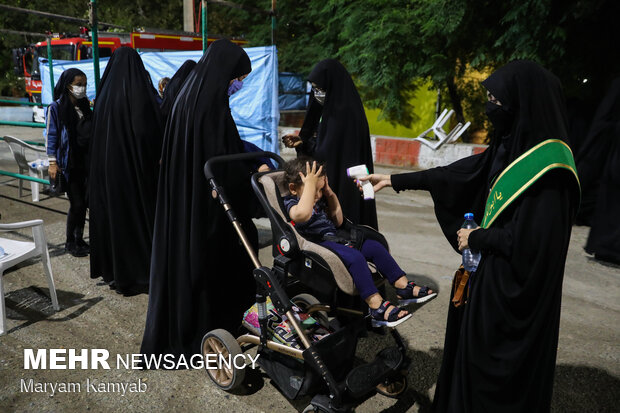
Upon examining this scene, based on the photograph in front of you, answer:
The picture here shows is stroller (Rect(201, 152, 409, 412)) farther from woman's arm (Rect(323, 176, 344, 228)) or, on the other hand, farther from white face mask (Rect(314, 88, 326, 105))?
white face mask (Rect(314, 88, 326, 105))

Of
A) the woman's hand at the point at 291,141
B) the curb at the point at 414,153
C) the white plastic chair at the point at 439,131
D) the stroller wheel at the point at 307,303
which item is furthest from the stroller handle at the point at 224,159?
the white plastic chair at the point at 439,131

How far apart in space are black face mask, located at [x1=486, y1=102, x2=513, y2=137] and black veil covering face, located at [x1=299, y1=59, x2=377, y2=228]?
1.77 metres

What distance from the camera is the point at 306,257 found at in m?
2.65

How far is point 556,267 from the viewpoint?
192cm

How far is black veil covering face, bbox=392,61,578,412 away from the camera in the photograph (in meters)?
1.88

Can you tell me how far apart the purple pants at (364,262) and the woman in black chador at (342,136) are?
0.94 metres

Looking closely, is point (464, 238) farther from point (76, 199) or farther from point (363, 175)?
point (76, 199)

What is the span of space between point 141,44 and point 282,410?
11.5m

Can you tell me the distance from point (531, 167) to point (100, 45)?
13652 millimetres

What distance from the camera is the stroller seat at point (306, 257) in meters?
2.58

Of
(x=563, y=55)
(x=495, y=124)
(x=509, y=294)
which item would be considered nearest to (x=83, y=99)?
(x=495, y=124)

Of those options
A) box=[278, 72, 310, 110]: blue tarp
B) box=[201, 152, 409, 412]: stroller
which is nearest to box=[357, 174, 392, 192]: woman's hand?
box=[201, 152, 409, 412]: stroller

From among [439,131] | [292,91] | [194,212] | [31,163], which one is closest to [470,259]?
[194,212]

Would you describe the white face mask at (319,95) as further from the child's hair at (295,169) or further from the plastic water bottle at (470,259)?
the plastic water bottle at (470,259)
